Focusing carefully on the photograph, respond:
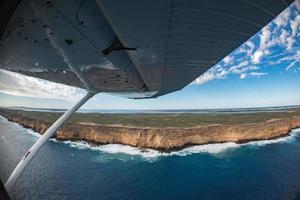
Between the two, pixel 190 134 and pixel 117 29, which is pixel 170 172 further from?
pixel 117 29

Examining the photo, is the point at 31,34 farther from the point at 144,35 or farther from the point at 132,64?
the point at 132,64

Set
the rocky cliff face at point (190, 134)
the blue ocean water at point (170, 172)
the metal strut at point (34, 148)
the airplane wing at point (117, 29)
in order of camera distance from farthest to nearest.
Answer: the rocky cliff face at point (190, 134)
the blue ocean water at point (170, 172)
the metal strut at point (34, 148)
the airplane wing at point (117, 29)

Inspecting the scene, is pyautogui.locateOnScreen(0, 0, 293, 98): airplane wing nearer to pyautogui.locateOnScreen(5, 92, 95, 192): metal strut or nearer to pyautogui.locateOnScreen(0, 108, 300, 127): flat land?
pyautogui.locateOnScreen(5, 92, 95, 192): metal strut

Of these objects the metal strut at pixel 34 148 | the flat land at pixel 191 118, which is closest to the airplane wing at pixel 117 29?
the metal strut at pixel 34 148

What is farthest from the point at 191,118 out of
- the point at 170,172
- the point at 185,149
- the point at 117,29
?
the point at 117,29

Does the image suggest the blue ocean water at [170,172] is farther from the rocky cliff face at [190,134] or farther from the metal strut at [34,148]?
the metal strut at [34,148]

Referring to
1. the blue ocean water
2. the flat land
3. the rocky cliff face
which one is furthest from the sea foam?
the flat land

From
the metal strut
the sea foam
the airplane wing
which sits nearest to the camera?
the airplane wing
